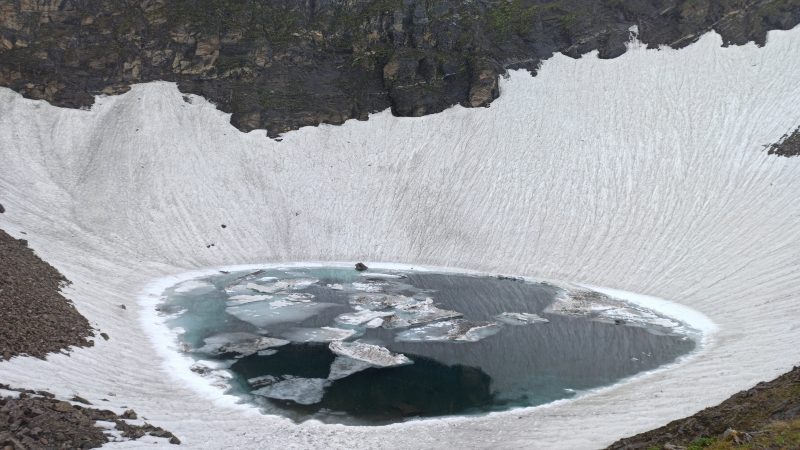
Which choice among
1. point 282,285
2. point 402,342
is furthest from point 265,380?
point 282,285

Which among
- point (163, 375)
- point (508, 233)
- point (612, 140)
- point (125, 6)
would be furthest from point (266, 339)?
point (125, 6)

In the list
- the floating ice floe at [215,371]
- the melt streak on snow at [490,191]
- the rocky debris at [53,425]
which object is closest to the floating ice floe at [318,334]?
the floating ice floe at [215,371]

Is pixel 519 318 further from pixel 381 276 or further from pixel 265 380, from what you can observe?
pixel 265 380

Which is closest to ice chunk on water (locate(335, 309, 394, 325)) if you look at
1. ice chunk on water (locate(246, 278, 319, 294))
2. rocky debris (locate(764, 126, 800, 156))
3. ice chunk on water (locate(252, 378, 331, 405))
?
ice chunk on water (locate(246, 278, 319, 294))

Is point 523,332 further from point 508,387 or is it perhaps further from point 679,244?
point 679,244

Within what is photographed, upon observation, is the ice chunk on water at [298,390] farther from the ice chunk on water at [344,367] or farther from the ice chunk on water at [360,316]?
the ice chunk on water at [360,316]

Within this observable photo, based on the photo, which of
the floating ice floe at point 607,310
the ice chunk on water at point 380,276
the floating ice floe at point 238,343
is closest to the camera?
the floating ice floe at point 238,343

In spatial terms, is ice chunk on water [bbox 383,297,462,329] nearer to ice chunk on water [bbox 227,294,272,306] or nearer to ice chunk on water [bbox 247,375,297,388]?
ice chunk on water [bbox 227,294,272,306]
